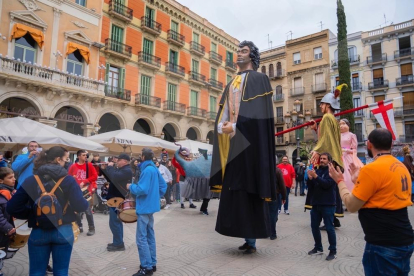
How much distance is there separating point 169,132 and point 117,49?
7.96 m

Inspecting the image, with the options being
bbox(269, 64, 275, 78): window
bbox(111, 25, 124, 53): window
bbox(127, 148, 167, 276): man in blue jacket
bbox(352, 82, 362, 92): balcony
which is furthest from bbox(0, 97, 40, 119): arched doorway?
bbox(352, 82, 362, 92): balcony

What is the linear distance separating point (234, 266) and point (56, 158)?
2.60m

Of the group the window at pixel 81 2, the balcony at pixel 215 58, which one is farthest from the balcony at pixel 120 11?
the balcony at pixel 215 58

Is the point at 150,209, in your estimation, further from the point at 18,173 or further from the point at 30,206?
the point at 18,173

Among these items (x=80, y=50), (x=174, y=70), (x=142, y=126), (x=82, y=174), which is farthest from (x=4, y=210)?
(x=174, y=70)

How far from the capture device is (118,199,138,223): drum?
4.25m

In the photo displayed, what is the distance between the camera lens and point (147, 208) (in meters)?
4.01

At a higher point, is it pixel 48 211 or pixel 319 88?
pixel 319 88

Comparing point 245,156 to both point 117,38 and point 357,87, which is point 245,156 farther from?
point 357,87

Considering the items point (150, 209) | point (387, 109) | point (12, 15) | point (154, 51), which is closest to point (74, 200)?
point (150, 209)

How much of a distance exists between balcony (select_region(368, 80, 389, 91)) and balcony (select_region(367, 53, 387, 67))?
1.90 meters

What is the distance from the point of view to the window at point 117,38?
772 inches

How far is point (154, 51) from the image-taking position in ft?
73.5

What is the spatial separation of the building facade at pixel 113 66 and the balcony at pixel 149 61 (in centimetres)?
7
